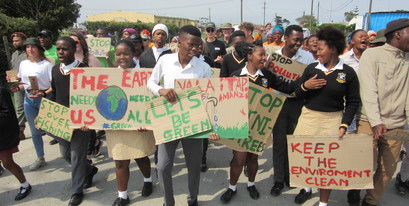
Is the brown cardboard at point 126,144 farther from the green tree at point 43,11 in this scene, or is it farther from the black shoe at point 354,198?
the green tree at point 43,11

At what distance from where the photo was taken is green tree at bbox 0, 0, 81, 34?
630 inches

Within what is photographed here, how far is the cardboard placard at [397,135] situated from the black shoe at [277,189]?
4.70 feet

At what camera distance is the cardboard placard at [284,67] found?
11.2ft

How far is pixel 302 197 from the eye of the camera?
3402 mm

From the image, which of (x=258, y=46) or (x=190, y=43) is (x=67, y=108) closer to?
(x=190, y=43)

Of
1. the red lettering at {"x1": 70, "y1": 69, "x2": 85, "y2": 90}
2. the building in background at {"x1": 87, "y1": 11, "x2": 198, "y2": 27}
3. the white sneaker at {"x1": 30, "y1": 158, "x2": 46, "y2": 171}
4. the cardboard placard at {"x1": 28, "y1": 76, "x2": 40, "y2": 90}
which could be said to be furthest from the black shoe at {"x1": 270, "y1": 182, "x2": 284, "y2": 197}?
the building in background at {"x1": 87, "y1": 11, "x2": 198, "y2": 27}

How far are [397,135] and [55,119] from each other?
3867 millimetres

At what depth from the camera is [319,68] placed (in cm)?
289

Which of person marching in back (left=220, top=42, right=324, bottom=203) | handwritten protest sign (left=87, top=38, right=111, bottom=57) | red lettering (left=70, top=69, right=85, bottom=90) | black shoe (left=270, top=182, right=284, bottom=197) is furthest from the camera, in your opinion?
handwritten protest sign (left=87, top=38, right=111, bottom=57)

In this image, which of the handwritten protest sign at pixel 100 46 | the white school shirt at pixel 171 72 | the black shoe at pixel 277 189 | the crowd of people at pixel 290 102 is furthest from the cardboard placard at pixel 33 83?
the black shoe at pixel 277 189

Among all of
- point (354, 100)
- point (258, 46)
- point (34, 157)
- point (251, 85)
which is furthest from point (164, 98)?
point (34, 157)

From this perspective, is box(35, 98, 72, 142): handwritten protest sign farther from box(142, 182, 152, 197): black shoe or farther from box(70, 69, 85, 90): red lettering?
box(142, 182, 152, 197): black shoe

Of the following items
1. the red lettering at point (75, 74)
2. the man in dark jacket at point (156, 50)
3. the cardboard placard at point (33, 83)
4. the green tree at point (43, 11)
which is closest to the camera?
the red lettering at point (75, 74)

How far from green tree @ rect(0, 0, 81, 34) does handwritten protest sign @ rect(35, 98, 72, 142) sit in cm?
1531
